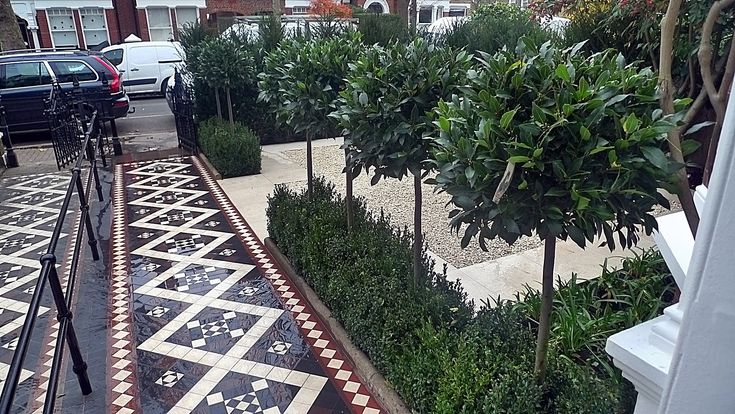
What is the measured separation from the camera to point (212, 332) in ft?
11.6

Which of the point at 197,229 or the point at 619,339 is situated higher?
the point at 619,339

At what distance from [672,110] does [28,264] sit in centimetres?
517

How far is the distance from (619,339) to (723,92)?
121cm

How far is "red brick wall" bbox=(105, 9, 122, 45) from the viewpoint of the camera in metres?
20.5

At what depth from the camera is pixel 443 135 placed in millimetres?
2090

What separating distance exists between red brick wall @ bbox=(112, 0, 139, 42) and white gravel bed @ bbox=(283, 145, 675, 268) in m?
16.1

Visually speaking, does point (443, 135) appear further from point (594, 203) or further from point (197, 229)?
point (197, 229)

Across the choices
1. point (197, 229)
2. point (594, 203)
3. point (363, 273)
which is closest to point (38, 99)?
point (197, 229)

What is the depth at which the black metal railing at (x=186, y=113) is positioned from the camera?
8.03 metres

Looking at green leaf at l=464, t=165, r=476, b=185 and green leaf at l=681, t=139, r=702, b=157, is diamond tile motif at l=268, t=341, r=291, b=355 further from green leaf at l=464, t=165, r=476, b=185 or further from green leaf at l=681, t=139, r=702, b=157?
green leaf at l=681, t=139, r=702, b=157

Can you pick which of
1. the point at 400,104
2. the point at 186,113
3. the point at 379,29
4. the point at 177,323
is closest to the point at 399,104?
the point at 400,104

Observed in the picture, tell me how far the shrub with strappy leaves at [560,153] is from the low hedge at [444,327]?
0.74 m

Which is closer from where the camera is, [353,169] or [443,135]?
[443,135]

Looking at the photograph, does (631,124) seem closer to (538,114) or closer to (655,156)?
(655,156)
